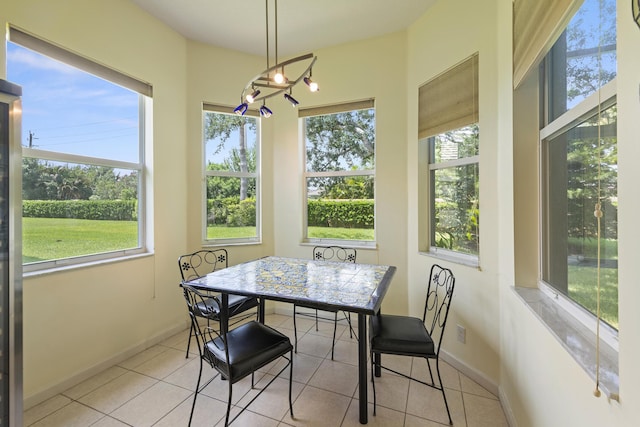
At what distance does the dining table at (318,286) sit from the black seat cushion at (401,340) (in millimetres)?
154

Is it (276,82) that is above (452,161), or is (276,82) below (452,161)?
above

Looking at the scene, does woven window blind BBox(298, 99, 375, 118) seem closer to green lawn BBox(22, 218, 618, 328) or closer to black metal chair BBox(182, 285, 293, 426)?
green lawn BBox(22, 218, 618, 328)

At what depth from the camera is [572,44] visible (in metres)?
1.28

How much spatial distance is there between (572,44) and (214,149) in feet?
10.5

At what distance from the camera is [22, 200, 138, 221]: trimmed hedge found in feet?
6.40

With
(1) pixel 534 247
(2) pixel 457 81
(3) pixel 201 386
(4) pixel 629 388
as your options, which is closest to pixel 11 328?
(3) pixel 201 386

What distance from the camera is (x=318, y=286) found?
186 centimetres

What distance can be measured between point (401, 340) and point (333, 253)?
5.11ft

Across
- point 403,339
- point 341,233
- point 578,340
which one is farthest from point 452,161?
point 578,340

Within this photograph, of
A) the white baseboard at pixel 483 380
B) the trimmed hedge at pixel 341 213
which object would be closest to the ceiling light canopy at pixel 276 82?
the trimmed hedge at pixel 341 213

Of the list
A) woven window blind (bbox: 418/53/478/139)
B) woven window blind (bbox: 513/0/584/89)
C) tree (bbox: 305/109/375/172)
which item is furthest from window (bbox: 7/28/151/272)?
woven window blind (bbox: 513/0/584/89)

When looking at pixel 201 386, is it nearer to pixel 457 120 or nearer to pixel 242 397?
pixel 242 397

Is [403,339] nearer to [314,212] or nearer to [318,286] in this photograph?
[318,286]

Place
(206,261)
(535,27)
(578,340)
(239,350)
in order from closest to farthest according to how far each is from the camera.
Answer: (578,340) < (535,27) < (239,350) < (206,261)
